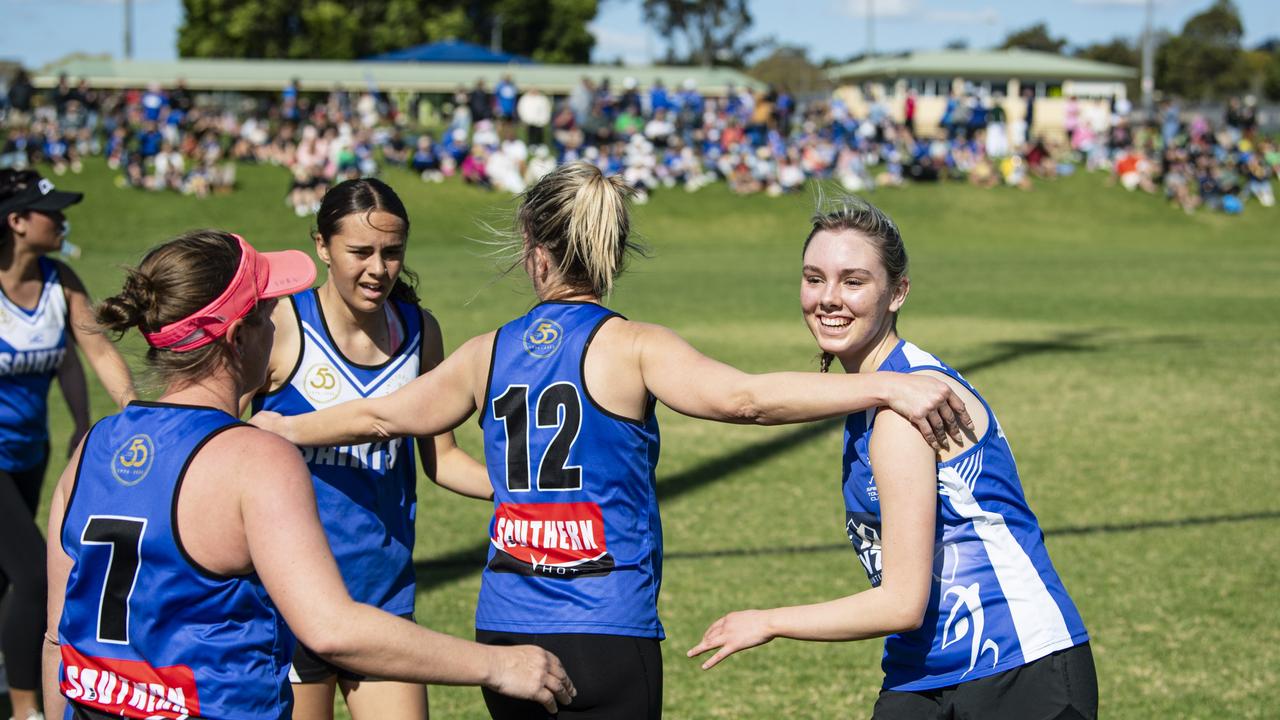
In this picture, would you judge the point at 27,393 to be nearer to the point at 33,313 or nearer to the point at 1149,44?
the point at 33,313

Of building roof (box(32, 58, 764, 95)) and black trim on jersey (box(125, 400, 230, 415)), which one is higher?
building roof (box(32, 58, 764, 95))

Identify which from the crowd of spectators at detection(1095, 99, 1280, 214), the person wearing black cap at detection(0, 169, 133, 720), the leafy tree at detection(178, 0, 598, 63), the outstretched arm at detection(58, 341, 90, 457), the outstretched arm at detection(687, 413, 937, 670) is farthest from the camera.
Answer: the leafy tree at detection(178, 0, 598, 63)

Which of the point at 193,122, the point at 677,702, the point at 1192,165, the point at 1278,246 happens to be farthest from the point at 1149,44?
the point at 677,702

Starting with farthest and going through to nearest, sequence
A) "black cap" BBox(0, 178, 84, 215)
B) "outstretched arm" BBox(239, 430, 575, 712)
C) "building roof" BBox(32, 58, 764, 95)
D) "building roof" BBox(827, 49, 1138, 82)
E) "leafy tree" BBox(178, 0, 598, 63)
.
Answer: "building roof" BBox(827, 49, 1138, 82), "leafy tree" BBox(178, 0, 598, 63), "building roof" BBox(32, 58, 764, 95), "black cap" BBox(0, 178, 84, 215), "outstretched arm" BBox(239, 430, 575, 712)

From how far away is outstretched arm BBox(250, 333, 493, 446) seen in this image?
3.03m

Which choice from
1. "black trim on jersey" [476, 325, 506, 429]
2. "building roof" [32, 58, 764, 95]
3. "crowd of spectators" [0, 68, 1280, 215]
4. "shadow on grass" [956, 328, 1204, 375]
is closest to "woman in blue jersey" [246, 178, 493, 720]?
"black trim on jersey" [476, 325, 506, 429]

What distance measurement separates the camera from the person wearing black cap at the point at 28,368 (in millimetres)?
4578

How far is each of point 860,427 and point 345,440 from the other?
1.38m

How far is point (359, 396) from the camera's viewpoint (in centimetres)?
381

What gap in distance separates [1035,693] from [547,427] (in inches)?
50.6

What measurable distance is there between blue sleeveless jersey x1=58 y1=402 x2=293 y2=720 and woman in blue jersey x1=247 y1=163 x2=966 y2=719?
26.5 inches

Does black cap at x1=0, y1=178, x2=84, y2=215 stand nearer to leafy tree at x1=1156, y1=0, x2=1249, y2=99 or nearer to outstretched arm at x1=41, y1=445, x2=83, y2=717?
outstretched arm at x1=41, y1=445, x2=83, y2=717

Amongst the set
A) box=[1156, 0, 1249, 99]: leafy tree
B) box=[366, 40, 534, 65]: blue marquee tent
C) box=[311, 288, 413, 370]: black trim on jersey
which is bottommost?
box=[311, 288, 413, 370]: black trim on jersey

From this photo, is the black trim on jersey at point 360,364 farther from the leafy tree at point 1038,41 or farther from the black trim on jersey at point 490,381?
the leafy tree at point 1038,41
